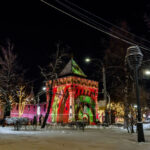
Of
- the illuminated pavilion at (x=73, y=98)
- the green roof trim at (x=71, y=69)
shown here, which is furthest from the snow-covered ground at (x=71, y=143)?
the green roof trim at (x=71, y=69)

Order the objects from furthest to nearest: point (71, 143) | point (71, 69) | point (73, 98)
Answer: point (71, 69) → point (73, 98) → point (71, 143)

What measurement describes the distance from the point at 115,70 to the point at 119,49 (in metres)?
2.80

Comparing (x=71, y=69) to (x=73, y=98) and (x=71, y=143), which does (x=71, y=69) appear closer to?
(x=73, y=98)

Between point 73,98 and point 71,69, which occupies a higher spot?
point 71,69

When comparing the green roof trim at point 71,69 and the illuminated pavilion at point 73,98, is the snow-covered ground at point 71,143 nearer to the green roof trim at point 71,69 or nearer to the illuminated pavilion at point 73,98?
the illuminated pavilion at point 73,98

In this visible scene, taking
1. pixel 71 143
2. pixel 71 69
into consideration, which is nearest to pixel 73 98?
pixel 71 69

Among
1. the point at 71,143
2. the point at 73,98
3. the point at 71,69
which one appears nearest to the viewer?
the point at 71,143

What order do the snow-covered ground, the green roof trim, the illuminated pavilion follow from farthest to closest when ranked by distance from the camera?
the green roof trim < the illuminated pavilion < the snow-covered ground

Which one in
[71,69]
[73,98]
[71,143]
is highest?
[71,69]

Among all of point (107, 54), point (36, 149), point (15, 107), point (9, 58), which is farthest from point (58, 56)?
point (15, 107)

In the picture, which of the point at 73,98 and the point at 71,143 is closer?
the point at 71,143

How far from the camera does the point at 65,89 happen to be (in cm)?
3388

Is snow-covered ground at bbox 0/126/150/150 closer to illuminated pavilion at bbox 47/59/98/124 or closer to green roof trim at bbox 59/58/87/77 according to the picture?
illuminated pavilion at bbox 47/59/98/124

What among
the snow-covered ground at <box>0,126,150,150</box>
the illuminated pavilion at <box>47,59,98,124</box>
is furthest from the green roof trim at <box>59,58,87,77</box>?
the snow-covered ground at <box>0,126,150,150</box>
